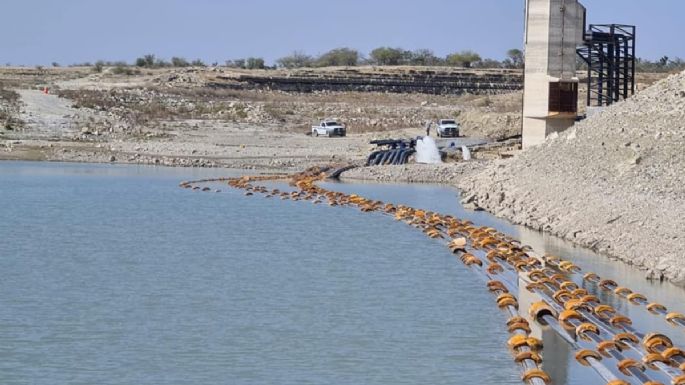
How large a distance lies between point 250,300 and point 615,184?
11811 mm

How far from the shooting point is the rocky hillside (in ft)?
79.3

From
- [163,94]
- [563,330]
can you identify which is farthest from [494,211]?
[163,94]

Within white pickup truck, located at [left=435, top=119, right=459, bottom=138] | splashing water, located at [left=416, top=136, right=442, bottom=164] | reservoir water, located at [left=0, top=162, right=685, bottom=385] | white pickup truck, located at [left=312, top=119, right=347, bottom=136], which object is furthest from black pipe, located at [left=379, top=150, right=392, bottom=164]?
white pickup truck, located at [left=312, top=119, right=347, bottom=136]

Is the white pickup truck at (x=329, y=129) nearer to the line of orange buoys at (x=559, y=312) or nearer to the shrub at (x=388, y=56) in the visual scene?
the line of orange buoys at (x=559, y=312)

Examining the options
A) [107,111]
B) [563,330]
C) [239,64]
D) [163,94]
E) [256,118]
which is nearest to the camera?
[563,330]

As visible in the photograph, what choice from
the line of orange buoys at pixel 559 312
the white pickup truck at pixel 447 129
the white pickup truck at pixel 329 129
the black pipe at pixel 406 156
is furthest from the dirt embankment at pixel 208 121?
the line of orange buoys at pixel 559 312

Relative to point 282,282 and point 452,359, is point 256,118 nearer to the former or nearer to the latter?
point 282,282

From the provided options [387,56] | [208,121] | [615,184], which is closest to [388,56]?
[387,56]

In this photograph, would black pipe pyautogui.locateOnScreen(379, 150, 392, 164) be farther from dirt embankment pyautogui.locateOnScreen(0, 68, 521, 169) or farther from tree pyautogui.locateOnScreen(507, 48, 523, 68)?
tree pyautogui.locateOnScreen(507, 48, 523, 68)

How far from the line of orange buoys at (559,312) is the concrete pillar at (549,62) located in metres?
13.0

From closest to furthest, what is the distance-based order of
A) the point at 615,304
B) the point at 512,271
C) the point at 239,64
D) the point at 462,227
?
the point at 615,304
the point at 512,271
the point at 462,227
the point at 239,64

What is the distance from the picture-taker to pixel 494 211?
3422cm

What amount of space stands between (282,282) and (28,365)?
716 centimetres

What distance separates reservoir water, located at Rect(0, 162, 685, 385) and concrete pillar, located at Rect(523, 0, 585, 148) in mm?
10373
